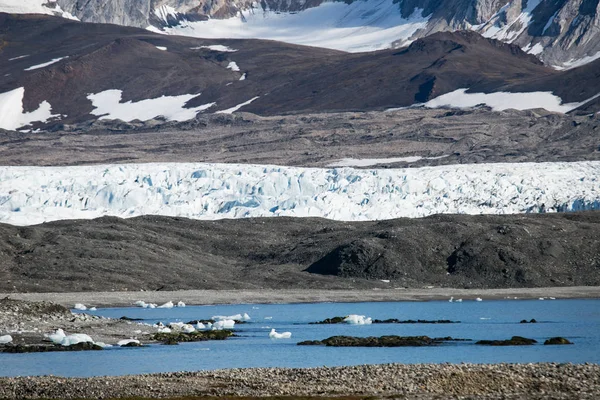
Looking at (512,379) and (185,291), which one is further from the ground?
(512,379)

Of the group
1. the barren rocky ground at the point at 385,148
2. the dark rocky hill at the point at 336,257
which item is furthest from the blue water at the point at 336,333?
the barren rocky ground at the point at 385,148

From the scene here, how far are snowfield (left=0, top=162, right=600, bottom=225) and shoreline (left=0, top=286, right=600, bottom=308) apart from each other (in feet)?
58.4

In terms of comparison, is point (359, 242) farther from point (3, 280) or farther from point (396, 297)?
point (3, 280)

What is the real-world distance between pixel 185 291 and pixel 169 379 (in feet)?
139

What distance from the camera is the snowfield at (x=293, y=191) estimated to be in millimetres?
92312

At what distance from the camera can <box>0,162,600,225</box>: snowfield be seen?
9231 cm

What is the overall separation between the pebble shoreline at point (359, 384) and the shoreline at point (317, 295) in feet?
116

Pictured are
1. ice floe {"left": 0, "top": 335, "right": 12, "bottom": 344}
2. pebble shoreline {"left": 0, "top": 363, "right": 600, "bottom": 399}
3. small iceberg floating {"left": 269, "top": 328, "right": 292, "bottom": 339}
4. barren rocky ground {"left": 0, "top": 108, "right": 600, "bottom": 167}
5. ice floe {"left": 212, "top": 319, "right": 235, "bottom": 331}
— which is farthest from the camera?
barren rocky ground {"left": 0, "top": 108, "right": 600, "bottom": 167}

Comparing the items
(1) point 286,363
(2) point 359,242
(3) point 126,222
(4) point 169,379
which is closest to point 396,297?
(2) point 359,242

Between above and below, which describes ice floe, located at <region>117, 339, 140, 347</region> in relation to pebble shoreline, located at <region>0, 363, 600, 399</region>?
below

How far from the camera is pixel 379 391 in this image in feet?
100

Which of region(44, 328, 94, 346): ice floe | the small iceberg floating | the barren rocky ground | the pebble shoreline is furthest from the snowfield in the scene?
the barren rocky ground

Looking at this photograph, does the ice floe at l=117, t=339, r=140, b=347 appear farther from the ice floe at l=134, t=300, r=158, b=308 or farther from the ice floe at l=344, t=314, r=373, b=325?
the ice floe at l=134, t=300, r=158, b=308

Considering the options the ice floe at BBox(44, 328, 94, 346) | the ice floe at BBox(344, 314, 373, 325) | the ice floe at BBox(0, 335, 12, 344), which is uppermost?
the ice floe at BBox(0, 335, 12, 344)
